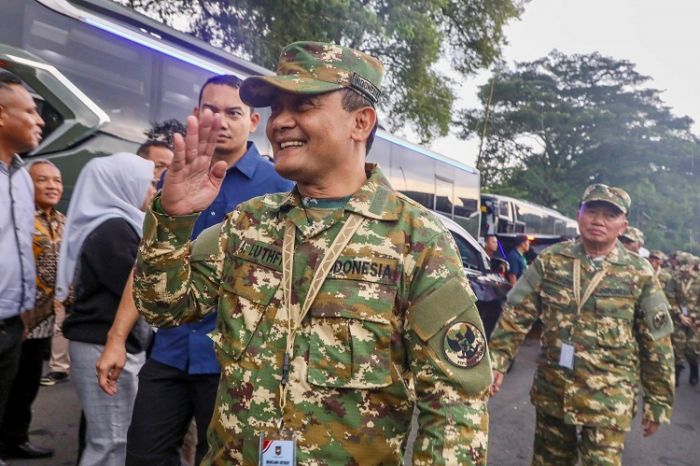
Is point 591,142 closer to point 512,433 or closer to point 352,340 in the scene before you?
point 512,433

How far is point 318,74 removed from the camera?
5.04 ft

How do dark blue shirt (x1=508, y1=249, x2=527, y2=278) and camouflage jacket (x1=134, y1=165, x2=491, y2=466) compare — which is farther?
dark blue shirt (x1=508, y1=249, x2=527, y2=278)

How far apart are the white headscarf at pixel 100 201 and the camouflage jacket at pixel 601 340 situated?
6.99ft

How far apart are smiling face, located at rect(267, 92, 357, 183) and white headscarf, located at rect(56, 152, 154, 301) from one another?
114 centimetres

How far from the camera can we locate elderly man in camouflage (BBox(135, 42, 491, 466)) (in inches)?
54.5

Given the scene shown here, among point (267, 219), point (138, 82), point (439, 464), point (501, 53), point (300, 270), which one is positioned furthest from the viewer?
point (501, 53)

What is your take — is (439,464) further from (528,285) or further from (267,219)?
(528,285)

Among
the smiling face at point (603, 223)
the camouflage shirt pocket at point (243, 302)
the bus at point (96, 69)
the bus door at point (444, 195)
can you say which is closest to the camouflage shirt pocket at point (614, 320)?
the smiling face at point (603, 223)

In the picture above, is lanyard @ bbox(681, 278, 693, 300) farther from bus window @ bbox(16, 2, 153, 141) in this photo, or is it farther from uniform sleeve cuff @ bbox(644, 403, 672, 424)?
bus window @ bbox(16, 2, 153, 141)

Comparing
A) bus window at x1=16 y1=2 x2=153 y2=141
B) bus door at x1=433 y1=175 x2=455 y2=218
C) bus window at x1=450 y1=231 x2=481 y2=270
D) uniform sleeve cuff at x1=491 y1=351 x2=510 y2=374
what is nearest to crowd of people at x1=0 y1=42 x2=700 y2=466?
uniform sleeve cuff at x1=491 y1=351 x2=510 y2=374

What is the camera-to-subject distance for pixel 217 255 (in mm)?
1661

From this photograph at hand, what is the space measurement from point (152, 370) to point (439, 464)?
52.8 inches

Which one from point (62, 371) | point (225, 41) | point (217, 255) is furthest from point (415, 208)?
point (225, 41)

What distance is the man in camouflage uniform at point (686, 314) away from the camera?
8180 millimetres
